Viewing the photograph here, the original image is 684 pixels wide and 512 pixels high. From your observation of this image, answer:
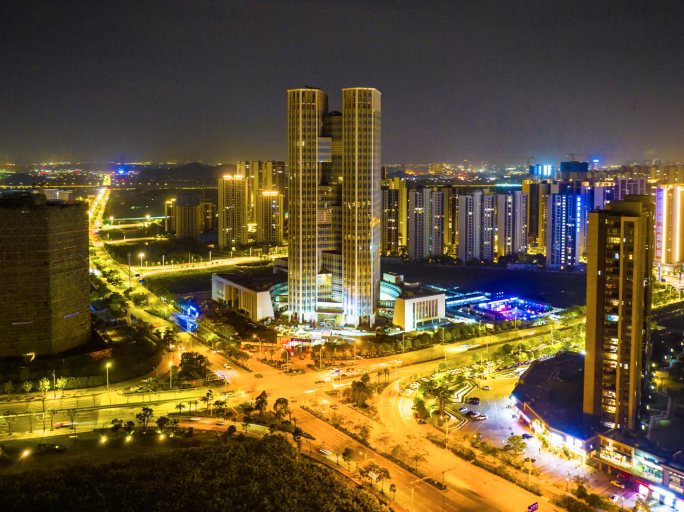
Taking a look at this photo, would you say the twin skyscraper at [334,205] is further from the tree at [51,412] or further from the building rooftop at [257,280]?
the tree at [51,412]

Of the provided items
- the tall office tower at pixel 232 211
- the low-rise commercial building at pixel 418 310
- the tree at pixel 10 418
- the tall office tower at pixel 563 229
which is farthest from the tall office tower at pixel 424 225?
the tree at pixel 10 418

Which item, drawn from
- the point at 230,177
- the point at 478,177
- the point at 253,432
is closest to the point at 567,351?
the point at 253,432

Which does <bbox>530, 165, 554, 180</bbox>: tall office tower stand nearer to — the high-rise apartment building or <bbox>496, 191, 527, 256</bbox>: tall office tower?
<bbox>496, 191, 527, 256</bbox>: tall office tower

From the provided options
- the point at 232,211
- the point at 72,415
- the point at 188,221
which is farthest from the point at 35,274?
the point at 188,221

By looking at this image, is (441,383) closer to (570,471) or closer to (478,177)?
(570,471)

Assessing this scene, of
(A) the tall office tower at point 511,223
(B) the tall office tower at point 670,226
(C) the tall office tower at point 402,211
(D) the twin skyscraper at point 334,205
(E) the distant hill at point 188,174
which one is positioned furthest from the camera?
(E) the distant hill at point 188,174

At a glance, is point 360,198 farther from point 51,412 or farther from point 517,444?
point 51,412

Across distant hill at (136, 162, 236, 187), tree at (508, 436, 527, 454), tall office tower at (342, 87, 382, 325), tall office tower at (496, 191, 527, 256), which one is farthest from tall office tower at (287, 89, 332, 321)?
distant hill at (136, 162, 236, 187)
